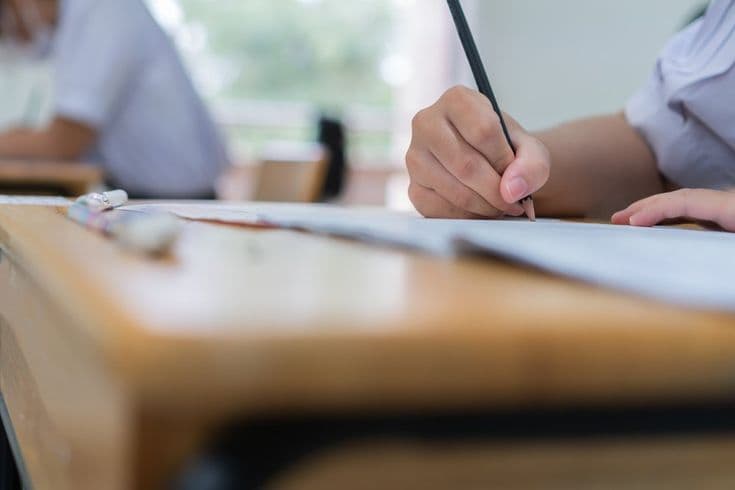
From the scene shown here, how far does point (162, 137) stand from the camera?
2.25 meters

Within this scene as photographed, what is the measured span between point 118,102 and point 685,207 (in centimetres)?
182

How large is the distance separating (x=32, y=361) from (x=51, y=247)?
0.19 ft

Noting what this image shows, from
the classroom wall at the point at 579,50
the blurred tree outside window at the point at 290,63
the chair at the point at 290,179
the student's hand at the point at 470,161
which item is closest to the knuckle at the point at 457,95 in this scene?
the student's hand at the point at 470,161

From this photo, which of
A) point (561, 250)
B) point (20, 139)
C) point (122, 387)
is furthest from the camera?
point (20, 139)

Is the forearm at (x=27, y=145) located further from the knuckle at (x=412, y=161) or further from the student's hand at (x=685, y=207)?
the student's hand at (x=685, y=207)

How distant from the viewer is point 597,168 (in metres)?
0.90

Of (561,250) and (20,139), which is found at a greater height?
(20,139)

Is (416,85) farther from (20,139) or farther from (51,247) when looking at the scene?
(51,247)

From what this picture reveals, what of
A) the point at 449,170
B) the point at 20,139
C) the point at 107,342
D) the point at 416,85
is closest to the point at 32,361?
the point at 107,342

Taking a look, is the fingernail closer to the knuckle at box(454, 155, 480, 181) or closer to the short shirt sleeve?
the knuckle at box(454, 155, 480, 181)

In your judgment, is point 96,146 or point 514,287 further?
point 96,146

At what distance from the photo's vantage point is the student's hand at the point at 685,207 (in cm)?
59

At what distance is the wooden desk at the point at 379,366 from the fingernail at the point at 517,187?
305mm

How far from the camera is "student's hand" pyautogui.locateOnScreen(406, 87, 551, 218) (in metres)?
0.58
